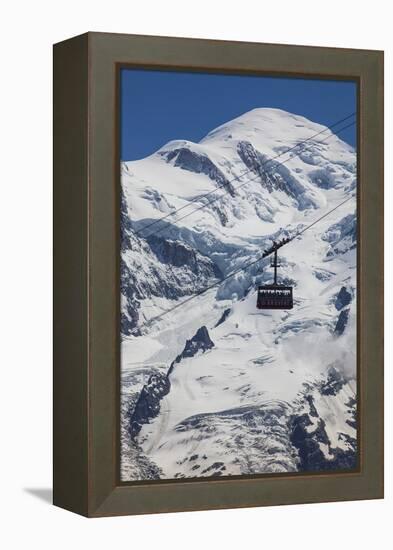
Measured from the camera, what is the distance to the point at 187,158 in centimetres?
1079

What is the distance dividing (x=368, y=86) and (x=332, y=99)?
0.28 meters

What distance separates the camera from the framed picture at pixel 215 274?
34.3 feet

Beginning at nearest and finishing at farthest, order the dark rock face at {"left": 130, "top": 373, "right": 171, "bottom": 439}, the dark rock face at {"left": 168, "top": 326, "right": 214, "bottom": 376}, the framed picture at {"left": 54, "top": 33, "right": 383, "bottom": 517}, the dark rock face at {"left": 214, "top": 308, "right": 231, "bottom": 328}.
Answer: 1. the framed picture at {"left": 54, "top": 33, "right": 383, "bottom": 517}
2. the dark rock face at {"left": 130, "top": 373, "right": 171, "bottom": 439}
3. the dark rock face at {"left": 168, "top": 326, "right": 214, "bottom": 376}
4. the dark rock face at {"left": 214, "top": 308, "right": 231, "bottom": 328}

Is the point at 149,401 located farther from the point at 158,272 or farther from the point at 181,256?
the point at 181,256

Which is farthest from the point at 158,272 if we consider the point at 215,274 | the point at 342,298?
the point at 342,298

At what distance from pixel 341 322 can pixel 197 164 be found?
1.42m

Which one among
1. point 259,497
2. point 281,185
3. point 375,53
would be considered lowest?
point 259,497

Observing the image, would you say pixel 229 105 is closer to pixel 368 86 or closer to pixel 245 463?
pixel 368 86

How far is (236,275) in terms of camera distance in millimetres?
10891

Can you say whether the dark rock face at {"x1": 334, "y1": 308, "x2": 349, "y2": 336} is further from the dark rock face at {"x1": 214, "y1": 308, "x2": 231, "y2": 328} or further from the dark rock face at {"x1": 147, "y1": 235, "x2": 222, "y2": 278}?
the dark rock face at {"x1": 147, "y1": 235, "x2": 222, "y2": 278}

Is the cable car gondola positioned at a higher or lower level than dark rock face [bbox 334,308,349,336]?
higher

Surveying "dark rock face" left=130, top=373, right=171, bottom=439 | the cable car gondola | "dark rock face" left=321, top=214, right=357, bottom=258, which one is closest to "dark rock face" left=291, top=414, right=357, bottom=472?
the cable car gondola

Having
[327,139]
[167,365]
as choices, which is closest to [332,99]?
[327,139]

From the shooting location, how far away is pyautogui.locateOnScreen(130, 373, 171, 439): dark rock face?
10.6m
